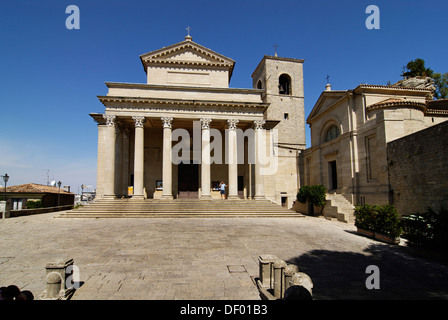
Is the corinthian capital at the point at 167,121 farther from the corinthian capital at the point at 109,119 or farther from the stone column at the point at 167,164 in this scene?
the corinthian capital at the point at 109,119

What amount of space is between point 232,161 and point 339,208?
353 inches

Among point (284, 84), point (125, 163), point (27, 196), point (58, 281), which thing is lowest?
point (58, 281)

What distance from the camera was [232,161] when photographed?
21.9 metres

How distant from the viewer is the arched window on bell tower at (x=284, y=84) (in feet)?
122

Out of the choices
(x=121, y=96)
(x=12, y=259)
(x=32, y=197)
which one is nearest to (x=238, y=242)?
(x=12, y=259)

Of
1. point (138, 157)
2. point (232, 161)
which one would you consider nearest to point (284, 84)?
point (232, 161)

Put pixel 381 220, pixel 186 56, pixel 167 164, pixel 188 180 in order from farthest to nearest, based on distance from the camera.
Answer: pixel 188 180, pixel 186 56, pixel 167 164, pixel 381 220

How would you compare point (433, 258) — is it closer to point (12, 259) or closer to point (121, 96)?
point (12, 259)

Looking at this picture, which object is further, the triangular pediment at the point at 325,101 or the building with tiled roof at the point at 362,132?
the triangular pediment at the point at 325,101

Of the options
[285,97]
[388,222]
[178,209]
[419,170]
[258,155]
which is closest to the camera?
[388,222]

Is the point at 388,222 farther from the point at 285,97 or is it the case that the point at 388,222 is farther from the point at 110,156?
the point at 285,97

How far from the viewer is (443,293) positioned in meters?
5.86

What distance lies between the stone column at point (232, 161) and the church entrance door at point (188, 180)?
5.37 metres

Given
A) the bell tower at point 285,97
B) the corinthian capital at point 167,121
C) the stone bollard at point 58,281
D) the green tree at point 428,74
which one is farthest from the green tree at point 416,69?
the stone bollard at point 58,281
